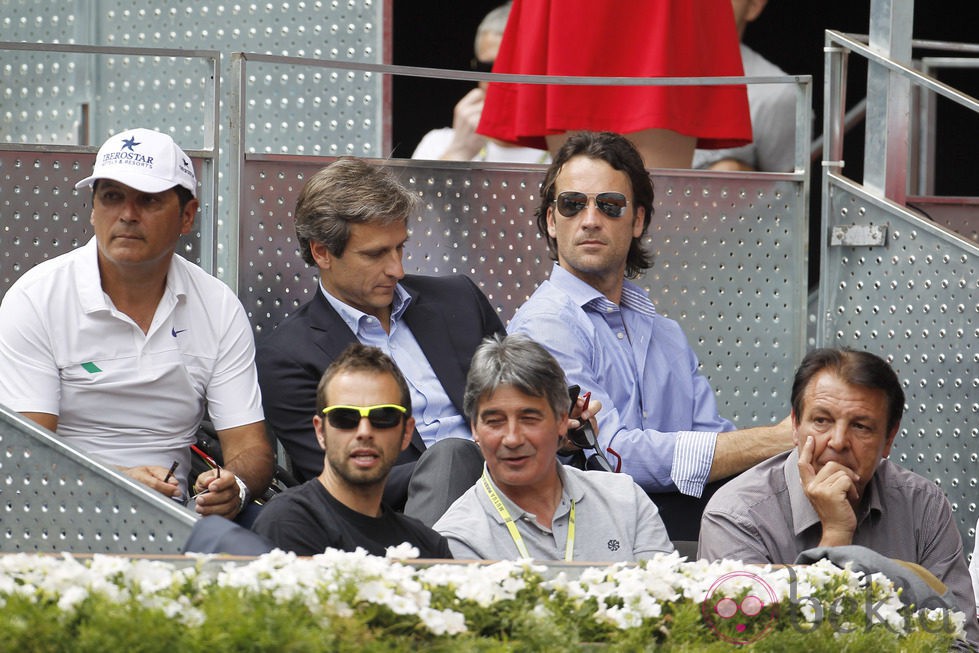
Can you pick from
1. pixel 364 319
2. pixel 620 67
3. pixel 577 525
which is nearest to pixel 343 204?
pixel 364 319

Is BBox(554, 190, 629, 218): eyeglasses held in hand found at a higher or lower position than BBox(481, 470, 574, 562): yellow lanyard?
higher

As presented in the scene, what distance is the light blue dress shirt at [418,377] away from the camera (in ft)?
14.4

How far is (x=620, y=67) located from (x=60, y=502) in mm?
3247

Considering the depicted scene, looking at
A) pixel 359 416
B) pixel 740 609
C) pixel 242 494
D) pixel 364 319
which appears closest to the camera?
pixel 740 609

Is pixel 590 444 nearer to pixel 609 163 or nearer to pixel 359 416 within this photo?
pixel 359 416

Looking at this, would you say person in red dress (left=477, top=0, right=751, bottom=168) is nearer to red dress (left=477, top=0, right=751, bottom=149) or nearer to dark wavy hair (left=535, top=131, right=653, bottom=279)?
red dress (left=477, top=0, right=751, bottom=149)

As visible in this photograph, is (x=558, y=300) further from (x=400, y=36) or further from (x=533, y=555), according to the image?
(x=400, y=36)

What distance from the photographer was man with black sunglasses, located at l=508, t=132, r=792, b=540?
4250mm

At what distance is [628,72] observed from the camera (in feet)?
18.9

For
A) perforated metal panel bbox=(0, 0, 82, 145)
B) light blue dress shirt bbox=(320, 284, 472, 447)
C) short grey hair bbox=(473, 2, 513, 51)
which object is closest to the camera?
light blue dress shirt bbox=(320, 284, 472, 447)

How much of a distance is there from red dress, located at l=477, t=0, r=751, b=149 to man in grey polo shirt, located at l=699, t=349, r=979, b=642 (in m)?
1.99

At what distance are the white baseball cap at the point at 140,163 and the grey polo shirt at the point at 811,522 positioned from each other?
174 centimetres

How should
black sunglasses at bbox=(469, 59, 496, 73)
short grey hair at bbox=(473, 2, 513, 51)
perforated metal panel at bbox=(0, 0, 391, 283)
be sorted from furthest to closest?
black sunglasses at bbox=(469, 59, 496, 73), short grey hair at bbox=(473, 2, 513, 51), perforated metal panel at bbox=(0, 0, 391, 283)

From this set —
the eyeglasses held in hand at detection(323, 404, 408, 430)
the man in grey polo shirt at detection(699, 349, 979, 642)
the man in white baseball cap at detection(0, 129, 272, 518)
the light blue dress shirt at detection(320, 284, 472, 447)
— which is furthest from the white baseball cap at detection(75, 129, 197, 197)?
the man in grey polo shirt at detection(699, 349, 979, 642)
